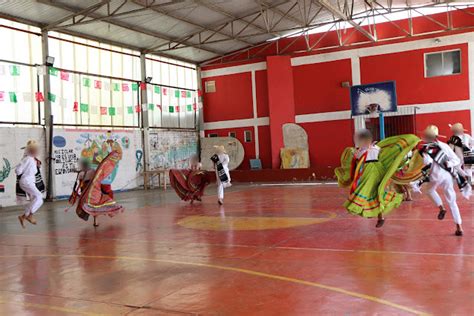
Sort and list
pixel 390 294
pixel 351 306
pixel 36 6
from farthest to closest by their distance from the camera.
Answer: pixel 36 6, pixel 390 294, pixel 351 306

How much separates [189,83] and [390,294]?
840 inches

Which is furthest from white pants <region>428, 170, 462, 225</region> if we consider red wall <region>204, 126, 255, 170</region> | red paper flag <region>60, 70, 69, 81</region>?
red wall <region>204, 126, 255, 170</region>

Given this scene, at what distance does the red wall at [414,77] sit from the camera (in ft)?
64.4

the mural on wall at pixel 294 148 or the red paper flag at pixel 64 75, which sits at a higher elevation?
the red paper flag at pixel 64 75

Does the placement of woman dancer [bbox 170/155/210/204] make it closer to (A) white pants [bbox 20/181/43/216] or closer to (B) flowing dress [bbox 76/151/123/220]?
(B) flowing dress [bbox 76/151/123/220]

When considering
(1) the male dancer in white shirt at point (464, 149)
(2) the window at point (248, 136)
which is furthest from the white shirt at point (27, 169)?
(2) the window at point (248, 136)

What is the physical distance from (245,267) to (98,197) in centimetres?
511

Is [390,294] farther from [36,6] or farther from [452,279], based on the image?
[36,6]

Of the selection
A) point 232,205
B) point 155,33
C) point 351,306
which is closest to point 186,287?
point 351,306

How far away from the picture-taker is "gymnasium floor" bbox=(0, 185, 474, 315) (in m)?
4.03

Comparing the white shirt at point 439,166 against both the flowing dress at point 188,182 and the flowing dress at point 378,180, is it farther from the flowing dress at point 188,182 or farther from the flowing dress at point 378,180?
the flowing dress at point 188,182

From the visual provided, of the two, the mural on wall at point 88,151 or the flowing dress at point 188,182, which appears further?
the mural on wall at point 88,151

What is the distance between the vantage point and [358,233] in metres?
7.29

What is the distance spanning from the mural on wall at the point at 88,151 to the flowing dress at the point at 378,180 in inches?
398
